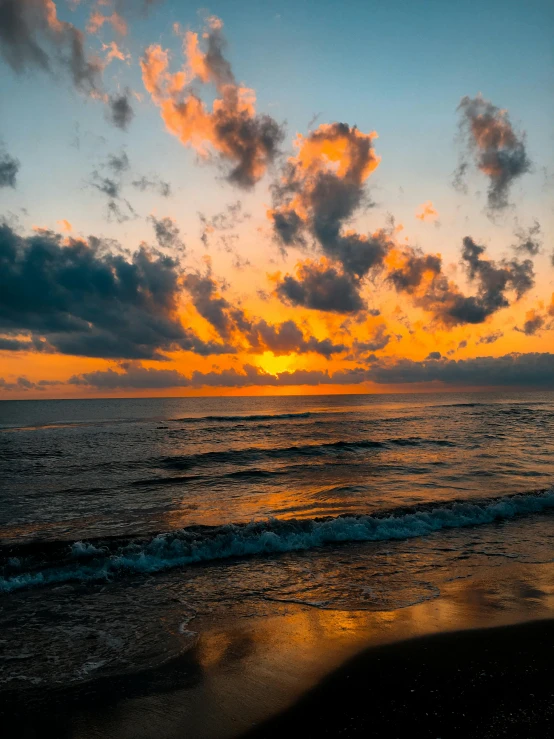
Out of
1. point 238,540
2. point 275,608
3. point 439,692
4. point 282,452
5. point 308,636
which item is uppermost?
point 439,692

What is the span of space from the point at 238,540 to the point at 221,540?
530mm

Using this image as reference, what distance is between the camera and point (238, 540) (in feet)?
45.3

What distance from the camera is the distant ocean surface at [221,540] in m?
8.66

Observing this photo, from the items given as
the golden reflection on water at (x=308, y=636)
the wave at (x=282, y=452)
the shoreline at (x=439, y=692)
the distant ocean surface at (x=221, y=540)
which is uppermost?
the shoreline at (x=439, y=692)

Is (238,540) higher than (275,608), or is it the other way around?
(275,608)

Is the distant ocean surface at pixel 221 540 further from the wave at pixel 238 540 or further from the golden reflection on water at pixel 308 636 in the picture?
the golden reflection on water at pixel 308 636

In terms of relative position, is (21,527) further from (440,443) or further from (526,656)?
(440,443)

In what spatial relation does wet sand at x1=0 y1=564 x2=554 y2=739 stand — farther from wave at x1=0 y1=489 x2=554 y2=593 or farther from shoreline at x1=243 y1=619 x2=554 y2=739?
wave at x1=0 y1=489 x2=554 y2=593

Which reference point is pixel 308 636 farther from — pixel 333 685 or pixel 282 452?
pixel 282 452

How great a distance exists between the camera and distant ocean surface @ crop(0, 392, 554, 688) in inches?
341

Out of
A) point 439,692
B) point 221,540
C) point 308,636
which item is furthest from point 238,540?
point 439,692

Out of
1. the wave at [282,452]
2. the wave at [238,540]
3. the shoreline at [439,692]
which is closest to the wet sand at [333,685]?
the shoreline at [439,692]

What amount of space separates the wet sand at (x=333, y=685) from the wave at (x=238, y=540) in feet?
14.5

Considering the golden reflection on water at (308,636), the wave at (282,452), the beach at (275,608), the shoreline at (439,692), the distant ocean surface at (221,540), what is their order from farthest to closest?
the wave at (282,452) < the distant ocean surface at (221,540) < the golden reflection on water at (308,636) < the beach at (275,608) < the shoreline at (439,692)
